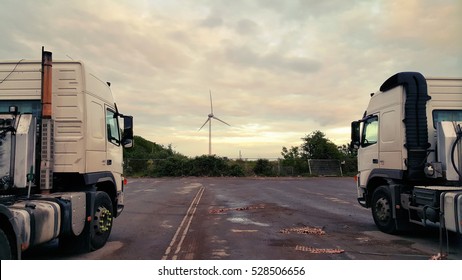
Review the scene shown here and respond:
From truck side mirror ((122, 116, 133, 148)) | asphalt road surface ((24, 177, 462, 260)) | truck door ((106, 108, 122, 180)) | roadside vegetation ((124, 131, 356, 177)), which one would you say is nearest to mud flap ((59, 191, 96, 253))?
asphalt road surface ((24, 177, 462, 260))

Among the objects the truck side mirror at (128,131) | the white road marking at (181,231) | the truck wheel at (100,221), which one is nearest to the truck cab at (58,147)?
the truck wheel at (100,221)

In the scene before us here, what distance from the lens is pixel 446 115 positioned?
8.47m

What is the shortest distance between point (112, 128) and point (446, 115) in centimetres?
716

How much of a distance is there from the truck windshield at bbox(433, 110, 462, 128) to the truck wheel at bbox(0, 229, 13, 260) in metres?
8.07

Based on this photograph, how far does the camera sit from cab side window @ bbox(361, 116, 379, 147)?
946 cm

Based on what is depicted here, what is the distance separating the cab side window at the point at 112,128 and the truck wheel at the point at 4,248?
3721mm

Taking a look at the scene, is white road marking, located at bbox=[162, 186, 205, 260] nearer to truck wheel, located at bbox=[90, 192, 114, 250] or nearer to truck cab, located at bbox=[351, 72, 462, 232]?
truck wheel, located at bbox=[90, 192, 114, 250]

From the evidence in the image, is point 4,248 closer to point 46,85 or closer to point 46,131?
point 46,131

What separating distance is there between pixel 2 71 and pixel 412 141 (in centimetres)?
805

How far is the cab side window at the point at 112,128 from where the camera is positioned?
803cm

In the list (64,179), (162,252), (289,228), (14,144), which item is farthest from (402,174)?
(14,144)

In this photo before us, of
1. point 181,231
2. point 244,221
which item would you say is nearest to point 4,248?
point 181,231

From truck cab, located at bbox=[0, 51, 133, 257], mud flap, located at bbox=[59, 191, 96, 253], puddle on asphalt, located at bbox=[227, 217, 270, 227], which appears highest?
truck cab, located at bbox=[0, 51, 133, 257]

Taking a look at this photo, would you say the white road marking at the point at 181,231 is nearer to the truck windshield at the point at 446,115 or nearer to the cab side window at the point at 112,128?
the cab side window at the point at 112,128
